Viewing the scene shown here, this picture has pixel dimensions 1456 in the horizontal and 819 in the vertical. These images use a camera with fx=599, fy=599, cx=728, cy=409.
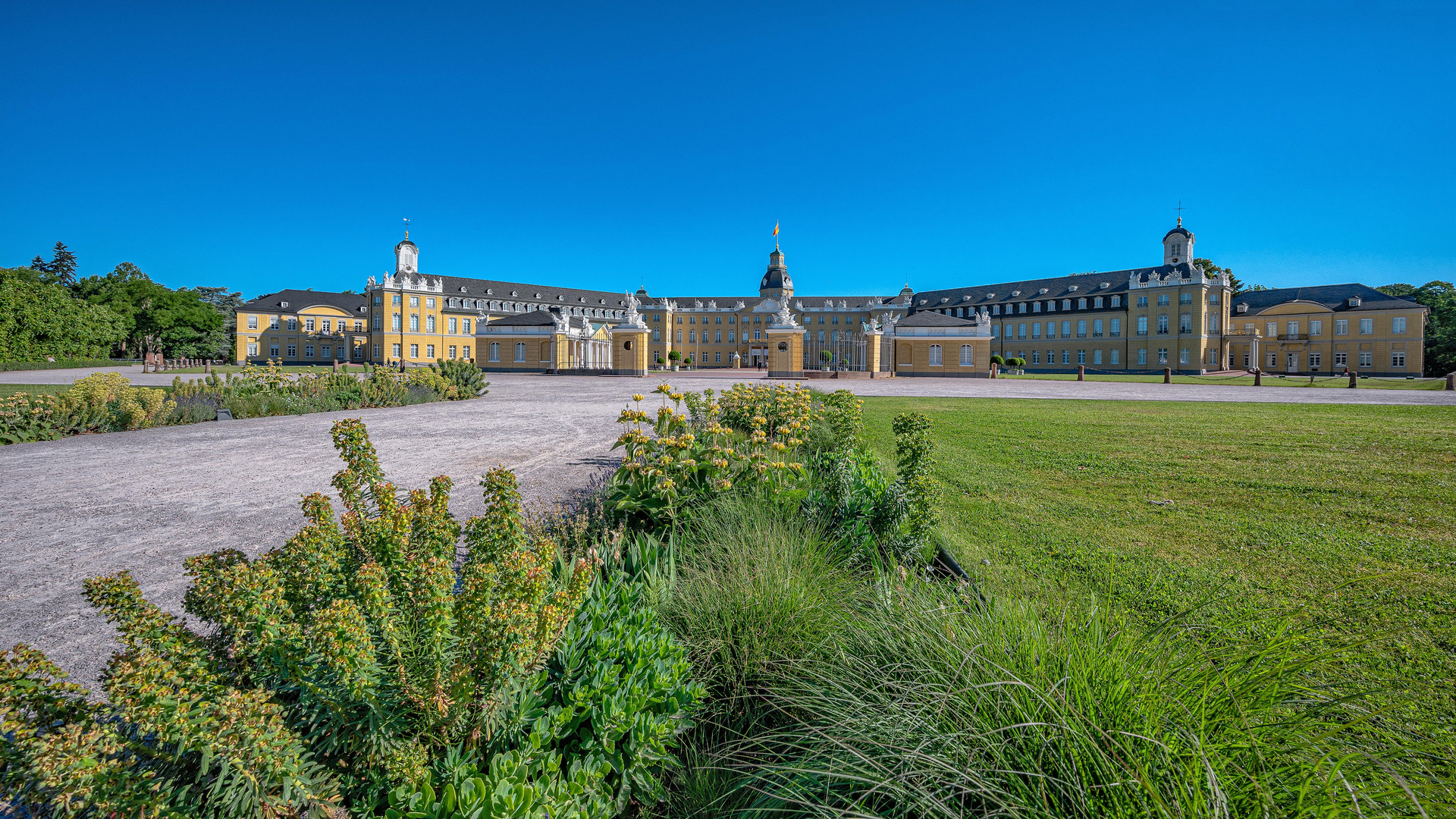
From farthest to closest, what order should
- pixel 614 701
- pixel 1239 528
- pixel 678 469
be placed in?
pixel 1239 528 → pixel 678 469 → pixel 614 701

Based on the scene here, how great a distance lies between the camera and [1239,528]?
4.66 metres

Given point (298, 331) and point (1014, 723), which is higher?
point (298, 331)

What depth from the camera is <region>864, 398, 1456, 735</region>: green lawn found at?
303 cm

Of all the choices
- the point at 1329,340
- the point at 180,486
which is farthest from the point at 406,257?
the point at 1329,340

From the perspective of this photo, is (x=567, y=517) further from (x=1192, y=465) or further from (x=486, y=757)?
(x=1192, y=465)

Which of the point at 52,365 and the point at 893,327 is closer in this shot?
the point at 52,365

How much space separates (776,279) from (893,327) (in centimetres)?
4200

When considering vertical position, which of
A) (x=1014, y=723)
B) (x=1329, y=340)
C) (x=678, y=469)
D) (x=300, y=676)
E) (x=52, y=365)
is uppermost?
(x=1329, y=340)

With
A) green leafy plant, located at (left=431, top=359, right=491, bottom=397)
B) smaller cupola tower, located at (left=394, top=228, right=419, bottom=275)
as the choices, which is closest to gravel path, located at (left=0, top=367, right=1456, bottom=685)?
green leafy plant, located at (left=431, top=359, right=491, bottom=397)

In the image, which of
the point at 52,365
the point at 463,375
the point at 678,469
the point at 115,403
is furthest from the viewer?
the point at 52,365

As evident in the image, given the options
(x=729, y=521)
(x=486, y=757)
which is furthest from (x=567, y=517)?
(x=486, y=757)

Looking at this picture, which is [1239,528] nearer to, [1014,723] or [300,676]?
[1014,723]

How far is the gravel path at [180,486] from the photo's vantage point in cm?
344

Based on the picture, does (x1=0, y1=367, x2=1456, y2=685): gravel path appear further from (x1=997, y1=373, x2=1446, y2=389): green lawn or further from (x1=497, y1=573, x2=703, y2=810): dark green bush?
(x1=997, y1=373, x2=1446, y2=389): green lawn
